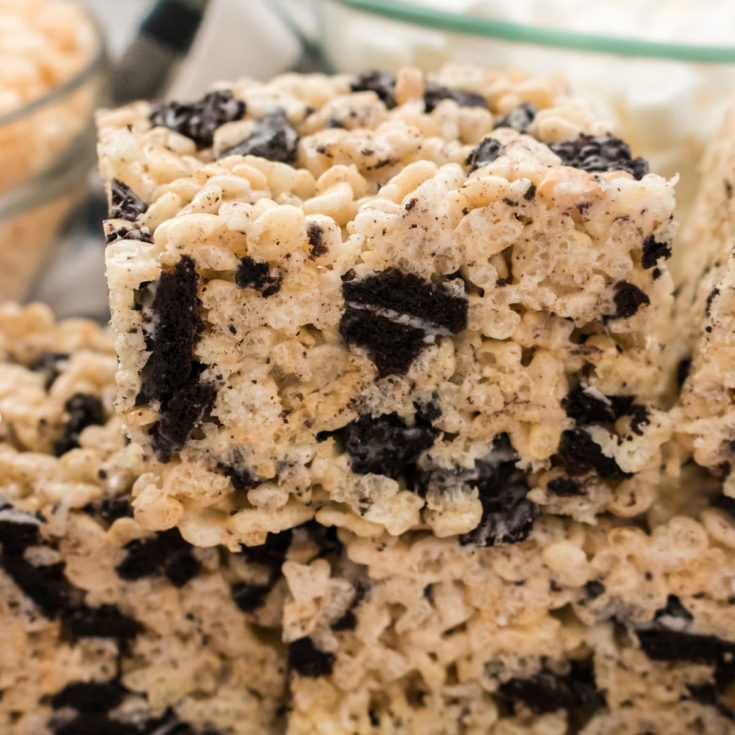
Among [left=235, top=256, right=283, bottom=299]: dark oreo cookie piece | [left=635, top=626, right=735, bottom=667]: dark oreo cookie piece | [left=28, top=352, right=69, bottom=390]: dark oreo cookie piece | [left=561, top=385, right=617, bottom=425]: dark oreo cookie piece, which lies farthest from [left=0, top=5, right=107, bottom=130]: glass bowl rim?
[left=635, top=626, right=735, bottom=667]: dark oreo cookie piece

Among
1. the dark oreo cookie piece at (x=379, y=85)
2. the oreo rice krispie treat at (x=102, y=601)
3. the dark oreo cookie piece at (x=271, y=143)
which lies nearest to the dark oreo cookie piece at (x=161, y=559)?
the oreo rice krispie treat at (x=102, y=601)

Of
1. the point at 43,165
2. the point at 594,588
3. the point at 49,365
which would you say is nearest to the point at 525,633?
the point at 594,588

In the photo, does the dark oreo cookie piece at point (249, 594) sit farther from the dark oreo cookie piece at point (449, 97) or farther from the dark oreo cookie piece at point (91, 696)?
the dark oreo cookie piece at point (449, 97)

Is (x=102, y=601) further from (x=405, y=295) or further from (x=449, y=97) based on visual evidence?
(x=449, y=97)

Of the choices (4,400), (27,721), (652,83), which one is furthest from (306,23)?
(27,721)

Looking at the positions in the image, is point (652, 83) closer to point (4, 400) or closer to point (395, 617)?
point (395, 617)

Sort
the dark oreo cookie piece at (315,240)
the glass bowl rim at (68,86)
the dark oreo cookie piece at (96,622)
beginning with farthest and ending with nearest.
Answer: the glass bowl rim at (68,86)
the dark oreo cookie piece at (96,622)
the dark oreo cookie piece at (315,240)

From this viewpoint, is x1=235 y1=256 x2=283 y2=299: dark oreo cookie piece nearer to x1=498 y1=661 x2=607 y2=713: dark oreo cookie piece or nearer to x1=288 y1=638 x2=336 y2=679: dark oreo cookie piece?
x1=288 y1=638 x2=336 y2=679: dark oreo cookie piece
